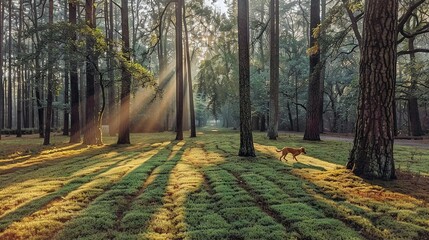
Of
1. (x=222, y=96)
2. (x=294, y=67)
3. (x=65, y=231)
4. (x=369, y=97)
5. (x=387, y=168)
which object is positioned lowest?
(x=65, y=231)

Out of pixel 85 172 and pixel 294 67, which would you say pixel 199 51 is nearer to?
pixel 294 67

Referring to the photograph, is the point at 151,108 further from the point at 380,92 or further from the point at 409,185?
the point at 409,185

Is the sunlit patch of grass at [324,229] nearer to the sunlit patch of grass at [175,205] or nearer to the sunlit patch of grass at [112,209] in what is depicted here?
the sunlit patch of grass at [175,205]

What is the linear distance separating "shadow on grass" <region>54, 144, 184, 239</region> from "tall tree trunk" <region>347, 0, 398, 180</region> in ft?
13.6

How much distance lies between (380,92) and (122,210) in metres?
5.20

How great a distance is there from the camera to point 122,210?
184 inches

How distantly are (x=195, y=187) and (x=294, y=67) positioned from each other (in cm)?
2913

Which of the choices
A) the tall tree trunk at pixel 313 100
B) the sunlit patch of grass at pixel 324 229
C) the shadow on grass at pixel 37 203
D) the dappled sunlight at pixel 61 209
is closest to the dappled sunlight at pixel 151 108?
the tall tree trunk at pixel 313 100

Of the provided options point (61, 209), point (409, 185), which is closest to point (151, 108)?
point (61, 209)

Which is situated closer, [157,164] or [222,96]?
[157,164]

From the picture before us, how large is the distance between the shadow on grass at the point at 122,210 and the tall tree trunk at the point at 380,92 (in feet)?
13.6

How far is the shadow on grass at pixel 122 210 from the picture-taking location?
3740 mm

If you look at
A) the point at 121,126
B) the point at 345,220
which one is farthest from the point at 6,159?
the point at 345,220

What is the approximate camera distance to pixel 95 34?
13875 millimetres
